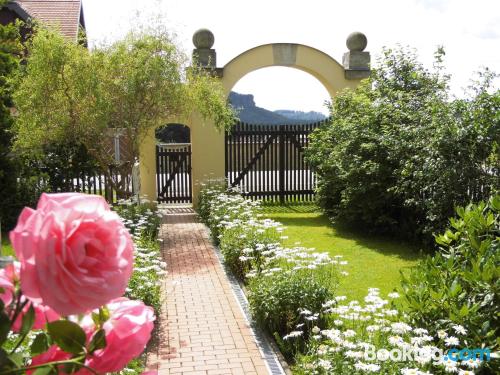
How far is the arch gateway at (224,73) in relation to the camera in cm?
1312

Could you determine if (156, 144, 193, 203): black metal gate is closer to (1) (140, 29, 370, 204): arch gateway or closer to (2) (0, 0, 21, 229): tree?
(1) (140, 29, 370, 204): arch gateway

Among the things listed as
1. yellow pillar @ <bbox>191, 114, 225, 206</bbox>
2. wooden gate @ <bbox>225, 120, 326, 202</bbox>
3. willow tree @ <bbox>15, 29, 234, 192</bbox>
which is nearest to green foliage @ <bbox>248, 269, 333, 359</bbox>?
willow tree @ <bbox>15, 29, 234, 192</bbox>

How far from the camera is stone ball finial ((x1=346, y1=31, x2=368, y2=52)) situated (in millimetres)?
13898

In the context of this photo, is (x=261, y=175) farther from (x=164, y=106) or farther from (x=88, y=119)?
(x=88, y=119)

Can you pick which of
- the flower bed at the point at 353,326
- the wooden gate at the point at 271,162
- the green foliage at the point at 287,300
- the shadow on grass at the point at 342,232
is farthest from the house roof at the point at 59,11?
the green foliage at the point at 287,300

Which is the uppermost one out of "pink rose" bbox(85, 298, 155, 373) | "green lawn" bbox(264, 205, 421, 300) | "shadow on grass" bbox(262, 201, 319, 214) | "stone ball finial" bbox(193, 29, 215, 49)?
"stone ball finial" bbox(193, 29, 215, 49)

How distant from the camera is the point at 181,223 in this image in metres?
12.1

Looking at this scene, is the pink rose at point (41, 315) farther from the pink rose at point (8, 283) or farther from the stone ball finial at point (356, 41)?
the stone ball finial at point (356, 41)

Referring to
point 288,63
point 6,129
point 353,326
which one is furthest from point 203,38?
point 353,326

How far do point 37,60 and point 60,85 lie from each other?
0.60m

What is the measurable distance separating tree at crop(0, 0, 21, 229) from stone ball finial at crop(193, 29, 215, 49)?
4.11 metres

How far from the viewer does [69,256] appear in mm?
759

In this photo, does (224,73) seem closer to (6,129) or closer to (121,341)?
(6,129)

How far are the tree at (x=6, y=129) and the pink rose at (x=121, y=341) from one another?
11038 mm
